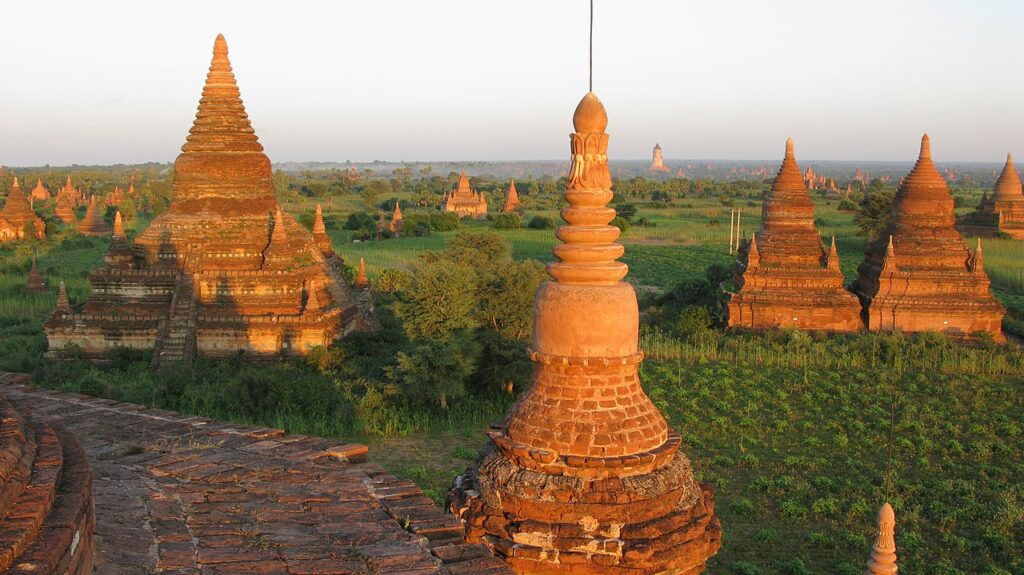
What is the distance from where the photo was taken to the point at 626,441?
4824mm

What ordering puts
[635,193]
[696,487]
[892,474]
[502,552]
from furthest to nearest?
[635,193], [892,474], [696,487], [502,552]

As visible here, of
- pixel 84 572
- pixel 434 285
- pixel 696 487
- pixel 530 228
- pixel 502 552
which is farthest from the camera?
pixel 530 228

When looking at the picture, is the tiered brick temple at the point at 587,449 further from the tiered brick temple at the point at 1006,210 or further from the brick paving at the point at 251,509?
the tiered brick temple at the point at 1006,210

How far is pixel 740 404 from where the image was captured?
1599 cm

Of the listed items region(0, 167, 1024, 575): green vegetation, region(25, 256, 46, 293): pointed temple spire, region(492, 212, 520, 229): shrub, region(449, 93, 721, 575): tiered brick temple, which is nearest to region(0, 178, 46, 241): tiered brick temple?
region(25, 256, 46, 293): pointed temple spire

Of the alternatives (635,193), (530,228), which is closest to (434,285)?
(530,228)

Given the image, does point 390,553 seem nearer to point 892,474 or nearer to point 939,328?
point 892,474

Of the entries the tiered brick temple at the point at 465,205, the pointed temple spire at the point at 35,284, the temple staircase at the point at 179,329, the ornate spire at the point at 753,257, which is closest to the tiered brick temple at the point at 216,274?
the temple staircase at the point at 179,329

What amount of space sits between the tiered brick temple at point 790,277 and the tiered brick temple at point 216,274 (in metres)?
9.73

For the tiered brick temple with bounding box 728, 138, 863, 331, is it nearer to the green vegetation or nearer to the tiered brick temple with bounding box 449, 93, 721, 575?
the green vegetation

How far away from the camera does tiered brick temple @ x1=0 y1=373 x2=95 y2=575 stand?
3242 millimetres

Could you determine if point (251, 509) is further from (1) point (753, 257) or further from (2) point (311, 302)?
(1) point (753, 257)

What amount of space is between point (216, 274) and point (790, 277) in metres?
13.4

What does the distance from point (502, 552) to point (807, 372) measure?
14.7 meters
